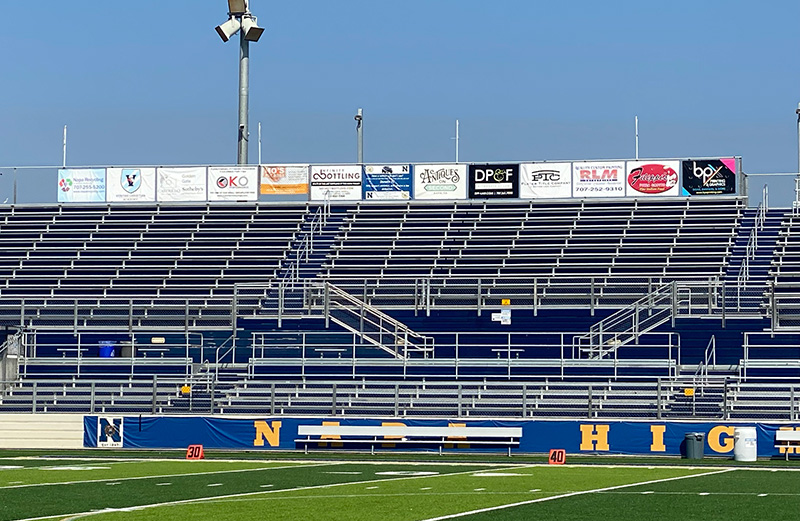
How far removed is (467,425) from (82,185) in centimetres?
2240

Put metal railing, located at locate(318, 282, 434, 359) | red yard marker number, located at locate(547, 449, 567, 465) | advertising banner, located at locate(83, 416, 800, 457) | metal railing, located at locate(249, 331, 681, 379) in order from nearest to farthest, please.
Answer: red yard marker number, located at locate(547, 449, 567, 465) < advertising banner, located at locate(83, 416, 800, 457) < metal railing, located at locate(249, 331, 681, 379) < metal railing, located at locate(318, 282, 434, 359)

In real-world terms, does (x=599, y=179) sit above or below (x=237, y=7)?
below

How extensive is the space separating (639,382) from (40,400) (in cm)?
1552

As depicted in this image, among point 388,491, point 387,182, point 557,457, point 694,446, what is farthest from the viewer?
point 387,182

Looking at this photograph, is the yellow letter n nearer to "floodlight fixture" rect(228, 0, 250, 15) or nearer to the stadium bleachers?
the stadium bleachers

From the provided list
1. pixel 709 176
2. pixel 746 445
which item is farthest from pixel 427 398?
pixel 709 176

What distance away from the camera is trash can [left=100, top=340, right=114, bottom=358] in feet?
128

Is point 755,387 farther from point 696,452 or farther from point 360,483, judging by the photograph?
point 360,483

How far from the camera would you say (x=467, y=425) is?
3123cm

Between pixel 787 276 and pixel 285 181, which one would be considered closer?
pixel 787 276

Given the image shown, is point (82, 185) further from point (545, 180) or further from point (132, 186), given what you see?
point (545, 180)

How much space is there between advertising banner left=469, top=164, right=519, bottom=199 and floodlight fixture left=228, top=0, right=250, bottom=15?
37.2 ft

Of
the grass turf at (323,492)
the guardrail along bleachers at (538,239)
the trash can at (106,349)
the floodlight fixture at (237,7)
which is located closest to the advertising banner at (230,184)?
the guardrail along bleachers at (538,239)

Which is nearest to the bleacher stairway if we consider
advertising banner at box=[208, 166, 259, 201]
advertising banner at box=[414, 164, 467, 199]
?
advertising banner at box=[414, 164, 467, 199]
